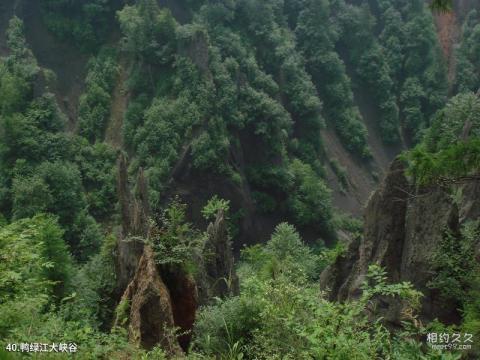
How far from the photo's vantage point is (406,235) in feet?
56.3

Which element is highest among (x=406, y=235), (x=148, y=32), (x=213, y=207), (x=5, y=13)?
(x=5, y=13)

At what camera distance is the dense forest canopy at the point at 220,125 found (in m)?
21.5

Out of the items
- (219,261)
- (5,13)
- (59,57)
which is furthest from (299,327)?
(5,13)

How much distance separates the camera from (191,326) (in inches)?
504

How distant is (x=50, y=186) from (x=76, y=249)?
4590 millimetres

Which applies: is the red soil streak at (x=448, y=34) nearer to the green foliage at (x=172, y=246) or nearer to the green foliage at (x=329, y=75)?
the green foliage at (x=329, y=75)

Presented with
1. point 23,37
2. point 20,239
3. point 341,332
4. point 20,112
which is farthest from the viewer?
point 23,37

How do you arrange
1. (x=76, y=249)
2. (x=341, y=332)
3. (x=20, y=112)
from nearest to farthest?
(x=341, y=332)
(x=76, y=249)
(x=20, y=112)

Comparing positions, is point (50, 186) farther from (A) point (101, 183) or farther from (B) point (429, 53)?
(B) point (429, 53)

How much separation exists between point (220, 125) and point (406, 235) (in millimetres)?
28033

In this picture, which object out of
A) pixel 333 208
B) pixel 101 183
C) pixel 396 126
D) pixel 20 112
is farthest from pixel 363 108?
pixel 20 112

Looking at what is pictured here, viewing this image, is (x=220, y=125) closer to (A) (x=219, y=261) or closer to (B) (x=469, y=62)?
(A) (x=219, y=261)

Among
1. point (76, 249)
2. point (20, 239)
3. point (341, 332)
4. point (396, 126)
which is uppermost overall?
point (396, 126)

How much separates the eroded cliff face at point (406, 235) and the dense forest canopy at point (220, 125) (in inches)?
26.3
